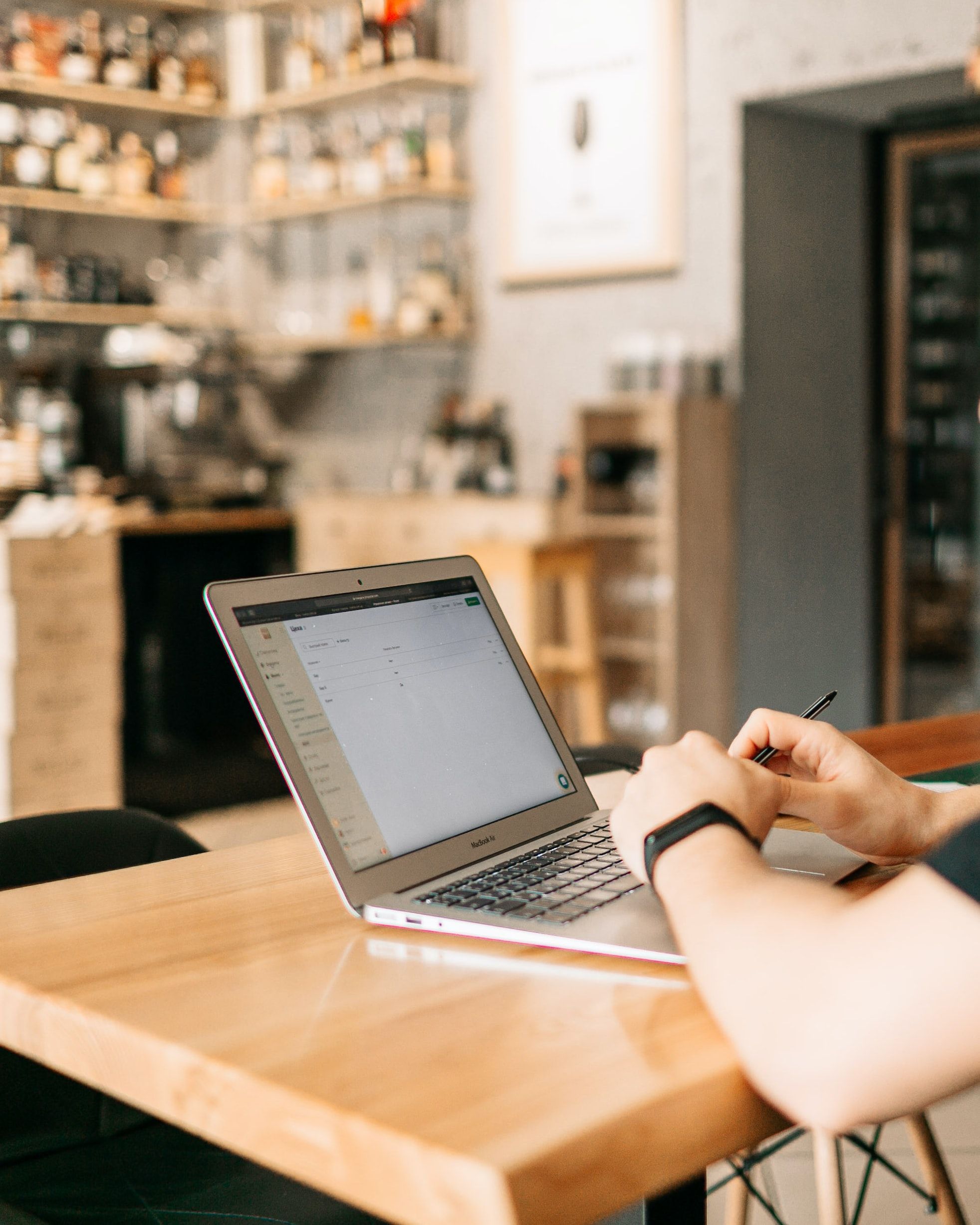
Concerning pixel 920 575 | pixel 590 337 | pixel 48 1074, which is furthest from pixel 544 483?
pixel 48 1074

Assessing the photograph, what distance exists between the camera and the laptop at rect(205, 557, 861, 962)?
38.4 inches

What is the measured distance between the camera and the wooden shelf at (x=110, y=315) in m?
5.69

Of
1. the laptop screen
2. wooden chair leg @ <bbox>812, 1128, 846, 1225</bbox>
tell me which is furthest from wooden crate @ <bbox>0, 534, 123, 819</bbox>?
the laptop screen

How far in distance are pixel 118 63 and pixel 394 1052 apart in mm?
5860

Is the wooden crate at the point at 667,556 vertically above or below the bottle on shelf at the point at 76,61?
below

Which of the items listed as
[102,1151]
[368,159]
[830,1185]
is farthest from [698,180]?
[102,1151]

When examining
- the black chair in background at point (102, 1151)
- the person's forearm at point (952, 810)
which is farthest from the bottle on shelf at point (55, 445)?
the person's forearm at point (952, 810)

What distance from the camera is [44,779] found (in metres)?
4.60

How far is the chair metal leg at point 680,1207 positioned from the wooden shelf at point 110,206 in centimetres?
546

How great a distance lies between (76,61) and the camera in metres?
5.77

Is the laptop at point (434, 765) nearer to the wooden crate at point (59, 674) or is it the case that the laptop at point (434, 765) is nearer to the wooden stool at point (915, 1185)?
the wooden stool at point (915, 1185)

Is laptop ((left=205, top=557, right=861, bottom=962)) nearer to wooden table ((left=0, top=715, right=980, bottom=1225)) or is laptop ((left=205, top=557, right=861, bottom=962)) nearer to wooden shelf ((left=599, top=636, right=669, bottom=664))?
wooden table ((left=0, top=715, right=980, bottom=1225))

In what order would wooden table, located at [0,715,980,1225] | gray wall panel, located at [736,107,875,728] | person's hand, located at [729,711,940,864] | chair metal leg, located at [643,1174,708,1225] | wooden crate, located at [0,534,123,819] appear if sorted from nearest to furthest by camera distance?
wooden table, located at [0,715,980,1225]
chair metal leg, located at [643,1174,708,1225]
person's hand, located at [729,711,940,864]
wooden crate, located at [0,534,123,819]
gray wall panel, located at [736,107,875,728]

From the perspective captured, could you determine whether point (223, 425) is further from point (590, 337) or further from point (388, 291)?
point (590, 337)
